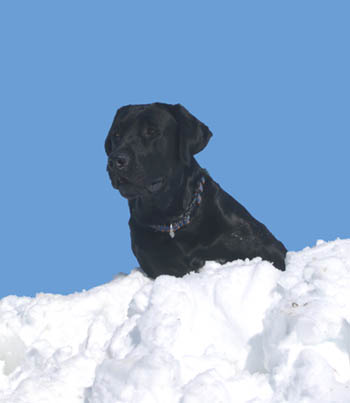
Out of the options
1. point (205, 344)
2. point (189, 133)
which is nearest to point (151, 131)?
point (189, 133)

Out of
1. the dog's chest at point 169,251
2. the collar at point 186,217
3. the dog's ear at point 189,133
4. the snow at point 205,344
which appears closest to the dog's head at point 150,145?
the dog's ear at point 189,133

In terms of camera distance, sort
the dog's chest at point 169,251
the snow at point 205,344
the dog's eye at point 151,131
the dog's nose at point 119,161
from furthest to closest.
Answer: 1. the dog's chest at point 169,251
2. the dog's eye at point 151,131
3. the dog's nose at point 119,161
4. the snow at point 205,344

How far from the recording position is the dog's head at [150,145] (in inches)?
177

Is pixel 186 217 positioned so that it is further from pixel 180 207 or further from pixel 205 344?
pixel 205 344

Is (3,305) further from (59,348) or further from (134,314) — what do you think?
(134,314)

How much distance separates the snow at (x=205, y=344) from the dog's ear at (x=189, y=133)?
43.1 inches

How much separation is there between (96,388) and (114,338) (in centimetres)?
51

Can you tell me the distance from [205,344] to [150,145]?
1721mm

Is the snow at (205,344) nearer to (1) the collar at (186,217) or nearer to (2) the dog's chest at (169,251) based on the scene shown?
(2) the dog's chest at (169,251)

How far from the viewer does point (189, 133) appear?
486 centimetres

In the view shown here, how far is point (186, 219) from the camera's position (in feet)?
16.0

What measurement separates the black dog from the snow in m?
0.67

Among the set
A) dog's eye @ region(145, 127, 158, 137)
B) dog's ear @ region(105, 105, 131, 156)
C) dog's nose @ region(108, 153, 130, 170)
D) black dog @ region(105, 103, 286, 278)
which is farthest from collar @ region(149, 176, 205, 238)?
dog's ear @ region(105, 105, 131, 156)

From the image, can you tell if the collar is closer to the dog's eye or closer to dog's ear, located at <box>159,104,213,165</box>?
dog's ear, located at <box>159,104,213,165</box>
